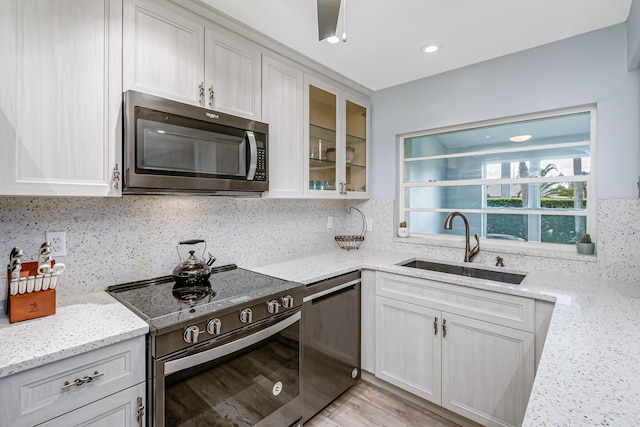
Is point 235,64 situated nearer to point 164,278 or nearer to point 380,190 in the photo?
point 164,278

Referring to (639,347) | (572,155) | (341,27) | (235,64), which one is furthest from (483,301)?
(235,64)

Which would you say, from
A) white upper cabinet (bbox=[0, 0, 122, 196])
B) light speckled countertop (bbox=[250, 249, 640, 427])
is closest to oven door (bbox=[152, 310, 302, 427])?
light speckled countertop (bbox=[250, 249, 640, 427])

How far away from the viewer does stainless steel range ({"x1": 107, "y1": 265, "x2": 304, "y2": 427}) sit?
125cm

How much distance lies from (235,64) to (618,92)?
2.33 meters

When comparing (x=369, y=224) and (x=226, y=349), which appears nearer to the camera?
(x=226, y=349)

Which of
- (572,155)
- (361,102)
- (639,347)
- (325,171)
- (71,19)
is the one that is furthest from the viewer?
(361,102)

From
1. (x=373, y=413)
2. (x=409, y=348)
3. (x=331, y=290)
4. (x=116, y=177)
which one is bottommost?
(x=373, y=413)

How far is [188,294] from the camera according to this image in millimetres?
1604

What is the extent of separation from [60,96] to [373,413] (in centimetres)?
243

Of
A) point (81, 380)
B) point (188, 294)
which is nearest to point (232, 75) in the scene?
point (188, 294)

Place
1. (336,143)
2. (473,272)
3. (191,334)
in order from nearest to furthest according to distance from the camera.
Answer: (191,334) < (473,272) < (336,143)

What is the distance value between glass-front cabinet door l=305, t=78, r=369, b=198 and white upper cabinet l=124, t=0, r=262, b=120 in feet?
1.88

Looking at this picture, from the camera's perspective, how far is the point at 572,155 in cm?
219

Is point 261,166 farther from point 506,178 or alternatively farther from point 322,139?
point 506,178
